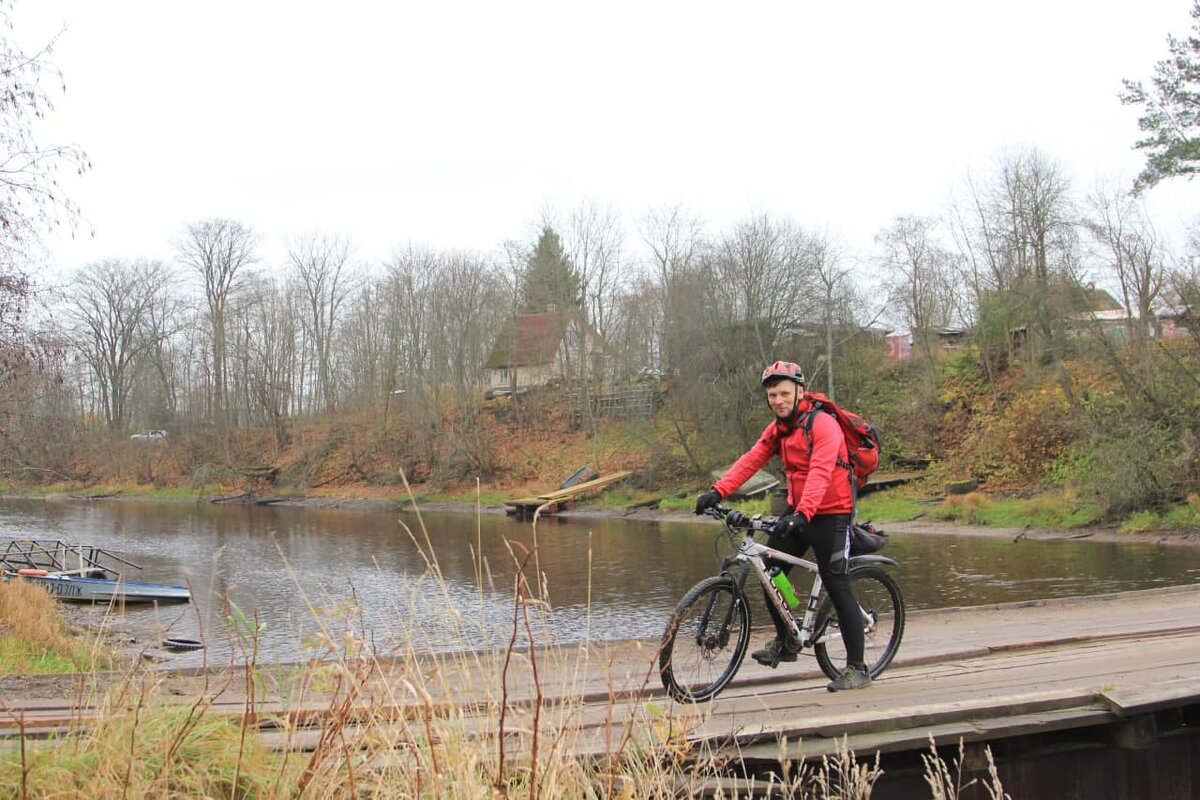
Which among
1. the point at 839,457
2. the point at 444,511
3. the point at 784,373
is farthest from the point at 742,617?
the point at 444,511

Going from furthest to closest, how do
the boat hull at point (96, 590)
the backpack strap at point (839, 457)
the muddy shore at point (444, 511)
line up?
the boat hull at point (96, 590)
the muddy shore at point (444, 511)
the backpack strap at point (839, 457)

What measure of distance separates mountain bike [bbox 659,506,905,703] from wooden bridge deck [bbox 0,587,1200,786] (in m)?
0.18

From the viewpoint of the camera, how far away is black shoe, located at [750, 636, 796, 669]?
6125 mm

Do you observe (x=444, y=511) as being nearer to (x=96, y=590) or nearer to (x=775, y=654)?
(x=96, y=590)

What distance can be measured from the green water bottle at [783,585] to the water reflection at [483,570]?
46.6 inches

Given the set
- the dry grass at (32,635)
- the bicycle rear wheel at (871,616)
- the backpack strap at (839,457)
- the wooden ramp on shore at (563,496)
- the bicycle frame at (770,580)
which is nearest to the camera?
the backpack strap at (839,457)

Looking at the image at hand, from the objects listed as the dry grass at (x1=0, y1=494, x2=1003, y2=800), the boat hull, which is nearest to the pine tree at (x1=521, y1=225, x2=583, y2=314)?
the boat hull

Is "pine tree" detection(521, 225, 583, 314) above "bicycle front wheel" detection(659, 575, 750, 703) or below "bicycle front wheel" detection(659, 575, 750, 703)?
above

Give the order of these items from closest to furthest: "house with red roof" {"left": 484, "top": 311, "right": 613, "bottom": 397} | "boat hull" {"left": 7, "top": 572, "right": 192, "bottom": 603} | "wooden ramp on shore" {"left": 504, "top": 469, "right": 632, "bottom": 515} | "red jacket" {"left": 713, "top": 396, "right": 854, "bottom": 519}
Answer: "red jacket" {"left": 713, "top": 396, "right": 854, "bottom": 519}
"boat hull" {"left": 7, "top": 572, "right": 192, "bottom": 603}
"wooden ramp on shore" {"left": 504, "top": 469, "right": 632, "bottom": 515}
"house with red roof" {"left": 484, "top": 311, "right": 613, "bottom": 397}

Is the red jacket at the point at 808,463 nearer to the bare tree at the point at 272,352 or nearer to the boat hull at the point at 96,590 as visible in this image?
the boat hull at the point at 96,590

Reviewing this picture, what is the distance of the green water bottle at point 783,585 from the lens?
6121mm

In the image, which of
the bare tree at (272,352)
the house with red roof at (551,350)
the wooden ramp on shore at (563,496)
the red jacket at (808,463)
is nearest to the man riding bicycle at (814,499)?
the red jacket at (808,463)

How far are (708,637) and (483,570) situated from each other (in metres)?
20.7

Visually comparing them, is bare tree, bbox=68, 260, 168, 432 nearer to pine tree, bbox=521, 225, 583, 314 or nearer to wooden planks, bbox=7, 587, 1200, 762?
pine tree, bbox=521, 225, 583, 314
